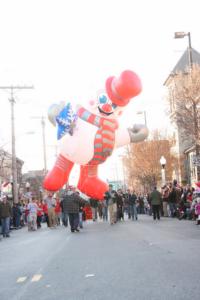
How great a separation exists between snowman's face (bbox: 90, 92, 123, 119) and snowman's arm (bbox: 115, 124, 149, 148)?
2.91 ft

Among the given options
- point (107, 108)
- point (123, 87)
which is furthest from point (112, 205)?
point (123, 87)

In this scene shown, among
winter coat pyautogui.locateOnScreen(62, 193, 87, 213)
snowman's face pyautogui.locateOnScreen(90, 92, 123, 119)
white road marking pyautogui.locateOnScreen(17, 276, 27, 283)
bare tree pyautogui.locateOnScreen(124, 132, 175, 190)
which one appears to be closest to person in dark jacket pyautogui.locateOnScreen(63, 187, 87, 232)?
winter coat pyautogui.locateOnScreen(62, 193, 87, 213)

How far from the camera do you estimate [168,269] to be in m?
8.04

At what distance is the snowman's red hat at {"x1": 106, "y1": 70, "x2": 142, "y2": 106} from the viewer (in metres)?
15.3

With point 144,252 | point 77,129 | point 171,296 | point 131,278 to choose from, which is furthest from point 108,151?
point 171,296

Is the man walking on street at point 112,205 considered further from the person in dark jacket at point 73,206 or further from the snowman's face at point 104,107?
the snowman's face at point 104,107

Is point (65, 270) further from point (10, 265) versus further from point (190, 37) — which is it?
point (190, 37)

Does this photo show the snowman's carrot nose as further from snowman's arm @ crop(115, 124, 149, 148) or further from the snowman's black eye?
snowman's arm @ crop(115, 124, 149, 148)

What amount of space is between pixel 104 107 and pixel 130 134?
1880 millimetres

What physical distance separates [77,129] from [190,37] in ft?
38.6

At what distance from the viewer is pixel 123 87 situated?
15.6 m

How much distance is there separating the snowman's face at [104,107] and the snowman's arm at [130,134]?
34.9 inches

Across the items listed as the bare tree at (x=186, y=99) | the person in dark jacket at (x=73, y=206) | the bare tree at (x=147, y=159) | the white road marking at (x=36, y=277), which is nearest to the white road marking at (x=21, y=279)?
the white road marking at (x=36, y=277)

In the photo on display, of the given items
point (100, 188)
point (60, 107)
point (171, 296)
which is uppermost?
point (60, 107)
